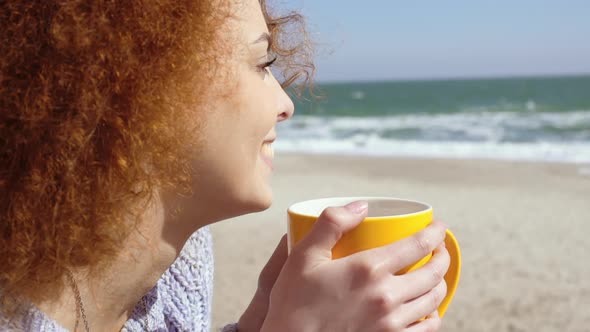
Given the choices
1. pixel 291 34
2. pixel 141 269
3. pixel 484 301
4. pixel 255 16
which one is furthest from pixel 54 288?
pixel 484 301

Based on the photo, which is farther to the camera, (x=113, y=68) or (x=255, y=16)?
(x=255, y=16)

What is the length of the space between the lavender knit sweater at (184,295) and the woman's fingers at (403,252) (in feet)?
1.71

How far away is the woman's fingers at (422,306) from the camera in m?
0.87

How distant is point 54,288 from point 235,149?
1.08ft

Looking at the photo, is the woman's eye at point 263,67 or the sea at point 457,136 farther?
the sea at point 457,136

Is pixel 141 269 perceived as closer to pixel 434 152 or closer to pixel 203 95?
pixel 203 95

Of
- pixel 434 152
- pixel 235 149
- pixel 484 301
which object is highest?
pixel 235 149

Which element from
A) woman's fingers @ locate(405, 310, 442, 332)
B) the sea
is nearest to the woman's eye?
woman's fingers @ locate(405, 310, 442, 332)

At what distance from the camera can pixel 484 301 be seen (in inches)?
179

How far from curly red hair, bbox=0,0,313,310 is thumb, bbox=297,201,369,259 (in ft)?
0.70

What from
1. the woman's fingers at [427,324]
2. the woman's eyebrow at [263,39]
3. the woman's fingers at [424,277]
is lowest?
the woman's fingers at [427,324]

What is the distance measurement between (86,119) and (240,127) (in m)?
0.23

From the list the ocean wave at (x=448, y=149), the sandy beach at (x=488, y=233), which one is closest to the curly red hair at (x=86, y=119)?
the sandy beach at (x=488, y=233)

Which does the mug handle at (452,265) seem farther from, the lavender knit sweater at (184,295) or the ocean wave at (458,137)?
the ocean wave at (458,137)
